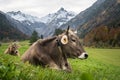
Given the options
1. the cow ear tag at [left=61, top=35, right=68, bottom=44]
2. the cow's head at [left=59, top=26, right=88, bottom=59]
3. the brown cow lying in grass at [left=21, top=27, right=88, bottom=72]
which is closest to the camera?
the brown cow lying in grass at [left=21, top=27, right=88, bottom=72]

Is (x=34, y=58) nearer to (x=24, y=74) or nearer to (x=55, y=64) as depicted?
(x=55, y=64)

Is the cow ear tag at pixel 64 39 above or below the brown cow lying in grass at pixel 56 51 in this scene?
above

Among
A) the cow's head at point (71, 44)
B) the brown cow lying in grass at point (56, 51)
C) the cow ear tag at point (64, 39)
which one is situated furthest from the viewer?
the cow's head at point (71, 44)

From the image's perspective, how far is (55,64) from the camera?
45.3 feet

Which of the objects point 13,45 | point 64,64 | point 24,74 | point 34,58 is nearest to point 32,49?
point 34,58

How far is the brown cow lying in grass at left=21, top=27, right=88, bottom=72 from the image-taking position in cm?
1357

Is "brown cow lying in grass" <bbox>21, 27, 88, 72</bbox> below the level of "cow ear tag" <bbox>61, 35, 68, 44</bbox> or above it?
below

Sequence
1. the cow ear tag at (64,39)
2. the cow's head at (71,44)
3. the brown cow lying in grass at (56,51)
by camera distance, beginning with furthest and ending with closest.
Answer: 1. the cow's head at (71,44)
2. the cow ear tag at (64,39)
3. the brown cow lying in grass at (56,51)

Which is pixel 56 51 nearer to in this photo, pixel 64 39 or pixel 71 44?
pixel 64 39

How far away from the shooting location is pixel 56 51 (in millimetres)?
14273

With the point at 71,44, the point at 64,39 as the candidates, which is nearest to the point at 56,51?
the point at 64,39

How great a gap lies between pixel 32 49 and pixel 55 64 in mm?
1238

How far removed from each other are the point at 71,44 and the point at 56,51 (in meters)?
0.87

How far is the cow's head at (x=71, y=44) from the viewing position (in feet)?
46.9
